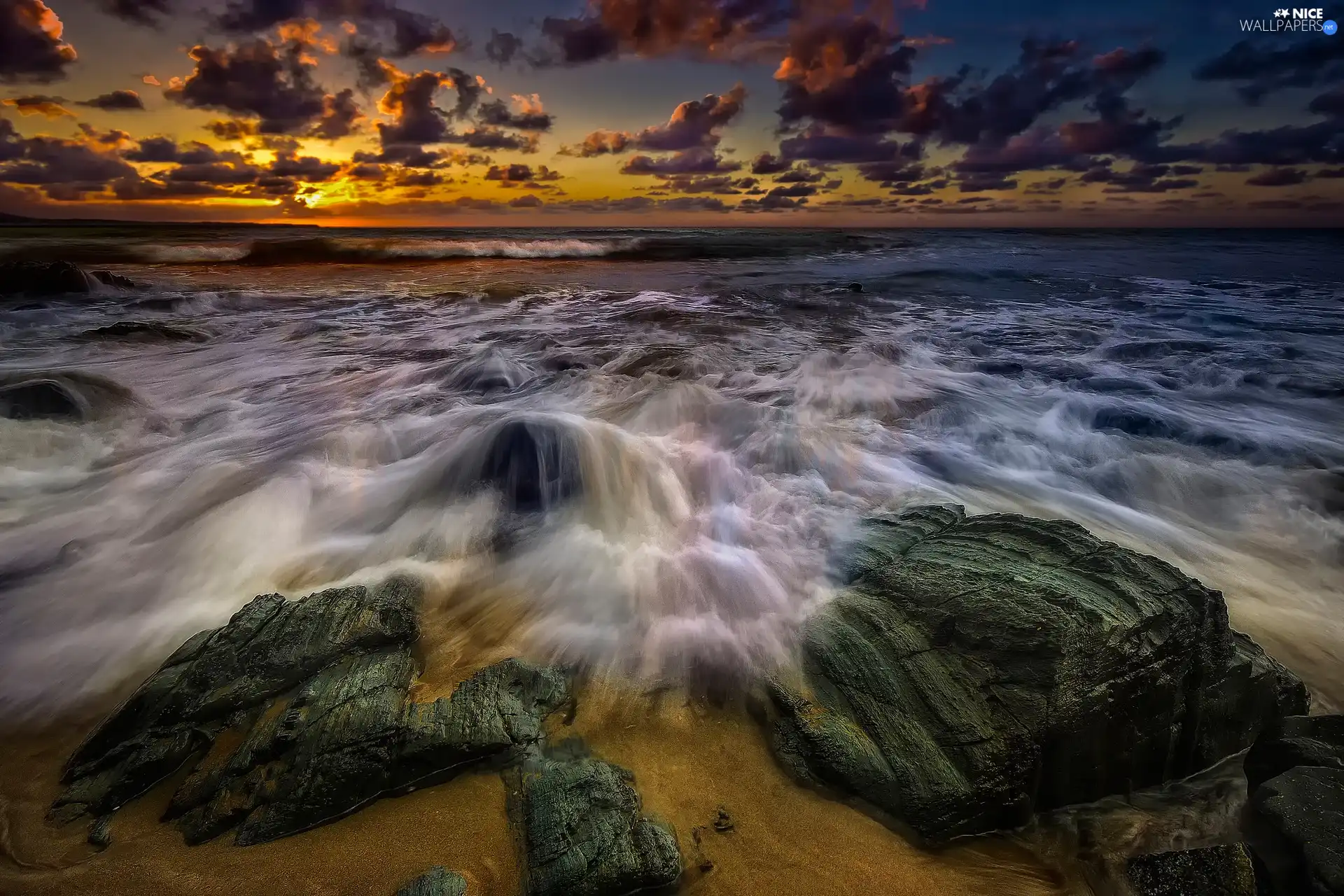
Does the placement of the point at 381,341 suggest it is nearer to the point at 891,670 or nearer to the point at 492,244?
the point at 891,670

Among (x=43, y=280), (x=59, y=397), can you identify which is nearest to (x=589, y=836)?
(x=59, y=397)

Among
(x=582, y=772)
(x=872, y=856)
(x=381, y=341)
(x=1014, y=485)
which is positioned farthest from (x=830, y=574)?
(x=381, y=341)

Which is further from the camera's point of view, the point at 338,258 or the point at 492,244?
the point at 492,244

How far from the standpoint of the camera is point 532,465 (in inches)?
223

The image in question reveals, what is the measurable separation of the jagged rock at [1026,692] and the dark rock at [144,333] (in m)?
14.6

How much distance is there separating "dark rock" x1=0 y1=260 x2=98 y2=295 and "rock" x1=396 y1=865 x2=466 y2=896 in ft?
78.7

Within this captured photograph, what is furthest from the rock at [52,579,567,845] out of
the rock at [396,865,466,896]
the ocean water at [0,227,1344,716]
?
the ocean water at [0,227,1344,716]

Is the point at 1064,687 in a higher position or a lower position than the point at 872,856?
higher

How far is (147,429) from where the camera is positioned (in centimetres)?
732

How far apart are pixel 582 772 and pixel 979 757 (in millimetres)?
1692

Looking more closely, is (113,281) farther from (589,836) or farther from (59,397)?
(589,836)

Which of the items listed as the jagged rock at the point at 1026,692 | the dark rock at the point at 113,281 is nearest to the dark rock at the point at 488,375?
the jagged rock at the point at 1026,692

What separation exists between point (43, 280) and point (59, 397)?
16096 mm

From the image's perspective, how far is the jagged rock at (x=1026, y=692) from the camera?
2646 mm
